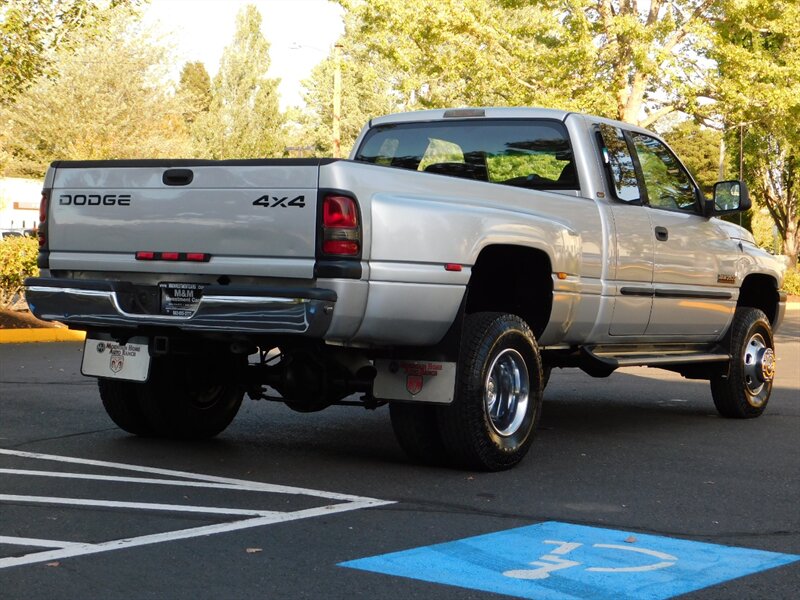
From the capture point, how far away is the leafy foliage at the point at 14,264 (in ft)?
54.7

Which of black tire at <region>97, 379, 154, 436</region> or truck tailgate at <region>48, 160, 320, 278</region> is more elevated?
truck tailgate at <region>48, 160, 320, 278</region>

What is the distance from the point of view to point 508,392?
24.0 ft

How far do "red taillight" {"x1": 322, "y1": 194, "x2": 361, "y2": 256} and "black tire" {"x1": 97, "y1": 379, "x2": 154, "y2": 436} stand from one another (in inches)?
94.2

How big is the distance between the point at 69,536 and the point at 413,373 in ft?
7.02

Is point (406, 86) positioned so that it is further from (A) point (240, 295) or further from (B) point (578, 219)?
(A) point (240, 295)

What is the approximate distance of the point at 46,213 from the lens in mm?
6910

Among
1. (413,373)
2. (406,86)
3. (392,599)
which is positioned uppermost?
(406,86)

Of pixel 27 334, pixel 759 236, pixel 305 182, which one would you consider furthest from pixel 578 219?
pixel 759 236

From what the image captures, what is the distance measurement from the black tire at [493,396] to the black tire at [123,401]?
2.09 m

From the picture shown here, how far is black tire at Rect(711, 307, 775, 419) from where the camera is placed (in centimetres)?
976

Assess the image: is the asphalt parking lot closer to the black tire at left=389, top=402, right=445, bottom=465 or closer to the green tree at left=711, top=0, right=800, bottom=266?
the black tire at left=389, top=402, right=445, bottom=465

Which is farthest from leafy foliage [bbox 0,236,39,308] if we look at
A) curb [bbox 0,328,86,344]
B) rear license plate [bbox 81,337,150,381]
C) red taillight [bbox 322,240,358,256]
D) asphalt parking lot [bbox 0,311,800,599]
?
red taillight [bbox 322,240,358,256]

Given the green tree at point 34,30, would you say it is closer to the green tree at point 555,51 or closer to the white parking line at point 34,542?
the green tree at point 555,51

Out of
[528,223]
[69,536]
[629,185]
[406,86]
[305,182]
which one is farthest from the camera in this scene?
[406,86]
